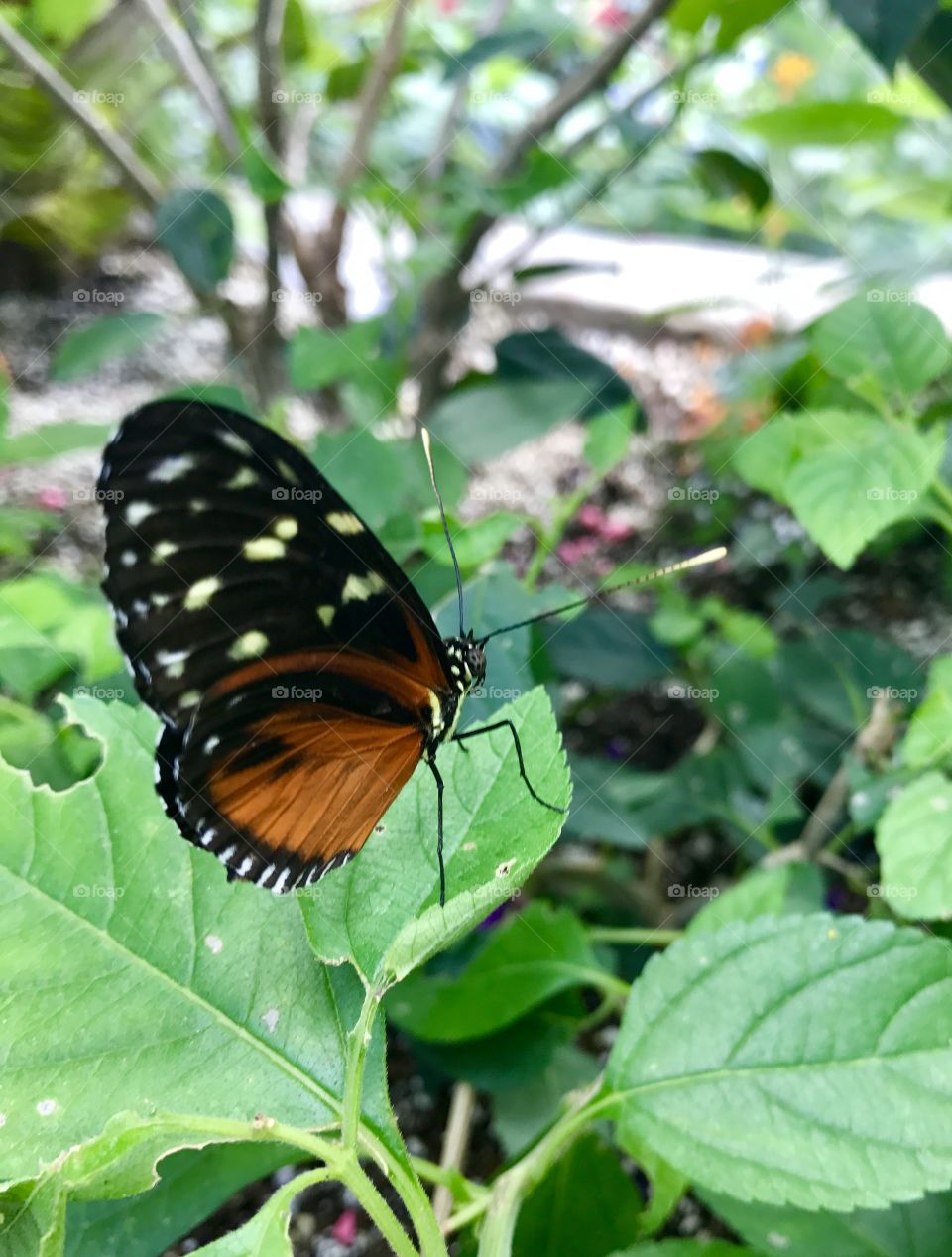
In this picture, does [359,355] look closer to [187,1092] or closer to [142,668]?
[142,668]

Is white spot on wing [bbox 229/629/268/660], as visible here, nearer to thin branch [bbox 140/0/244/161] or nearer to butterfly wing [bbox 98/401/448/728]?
butterfly wing [bbox 98/401/448/728]

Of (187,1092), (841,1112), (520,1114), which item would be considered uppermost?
(187,1092)

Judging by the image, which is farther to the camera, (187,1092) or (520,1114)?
(520,1114)

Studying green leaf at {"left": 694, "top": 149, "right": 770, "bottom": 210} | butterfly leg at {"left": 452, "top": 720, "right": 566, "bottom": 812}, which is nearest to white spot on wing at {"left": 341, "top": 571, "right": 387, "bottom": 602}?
butterfly leg at {"left": 452, "top": 720, "right": 566, "bottom": 812}

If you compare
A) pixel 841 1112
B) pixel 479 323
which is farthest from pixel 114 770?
pixel 479 323

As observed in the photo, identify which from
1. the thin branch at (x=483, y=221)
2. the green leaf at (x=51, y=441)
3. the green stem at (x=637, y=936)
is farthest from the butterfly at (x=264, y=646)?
the thin branch at (x=483, y=221)

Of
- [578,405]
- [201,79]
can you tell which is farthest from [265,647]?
[201,79]

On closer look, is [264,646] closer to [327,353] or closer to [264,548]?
[264,548]
